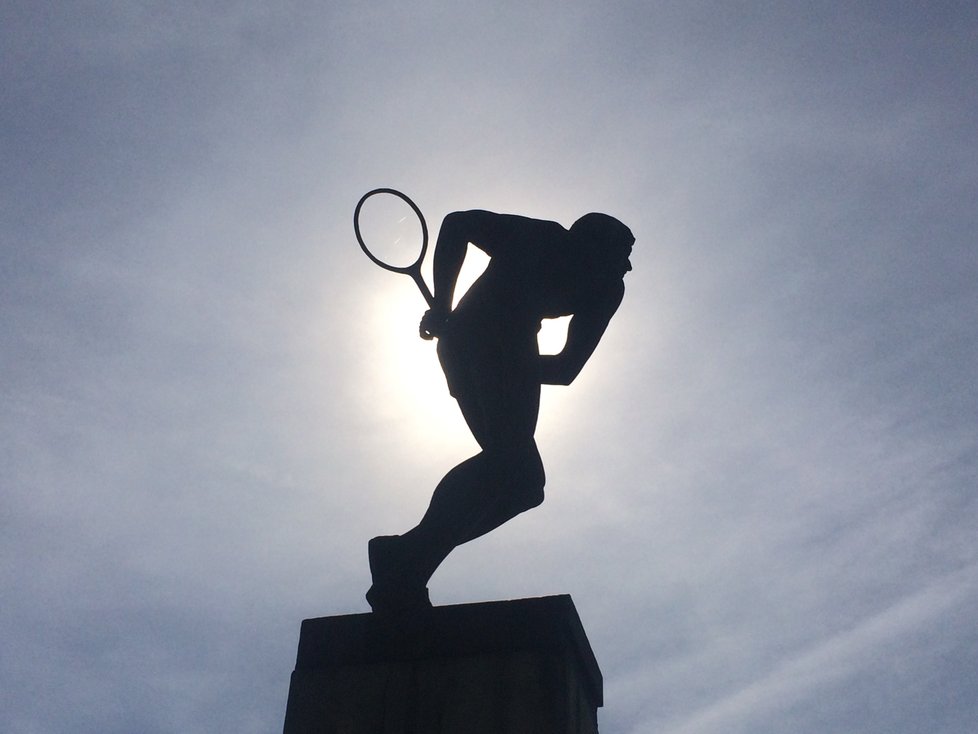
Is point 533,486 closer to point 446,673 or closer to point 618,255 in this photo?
point 446,673

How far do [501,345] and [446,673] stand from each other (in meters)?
1.81

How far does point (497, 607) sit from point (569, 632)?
0.38m

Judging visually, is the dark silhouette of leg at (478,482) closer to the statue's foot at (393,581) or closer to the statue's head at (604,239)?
the statue's foot at (393,581)

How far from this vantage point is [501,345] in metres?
6.11

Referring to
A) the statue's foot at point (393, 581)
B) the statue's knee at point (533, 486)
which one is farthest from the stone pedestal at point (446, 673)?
the statue's knee at point (533, 486)

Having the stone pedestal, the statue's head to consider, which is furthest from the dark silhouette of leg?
the statue's head

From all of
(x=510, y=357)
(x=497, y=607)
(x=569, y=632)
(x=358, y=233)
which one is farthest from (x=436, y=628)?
(x=358, y=233)

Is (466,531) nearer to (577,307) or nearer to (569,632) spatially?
(569,632)

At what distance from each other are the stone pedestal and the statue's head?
1981 millimetres

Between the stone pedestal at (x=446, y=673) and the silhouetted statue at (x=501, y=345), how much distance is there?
0.87 feet

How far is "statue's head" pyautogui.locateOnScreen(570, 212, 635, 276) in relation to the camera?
6.26m

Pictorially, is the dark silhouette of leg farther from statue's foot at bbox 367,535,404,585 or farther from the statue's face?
the statue's face

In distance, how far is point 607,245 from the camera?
627cm

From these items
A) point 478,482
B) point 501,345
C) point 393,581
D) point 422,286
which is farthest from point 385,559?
point 422,286
